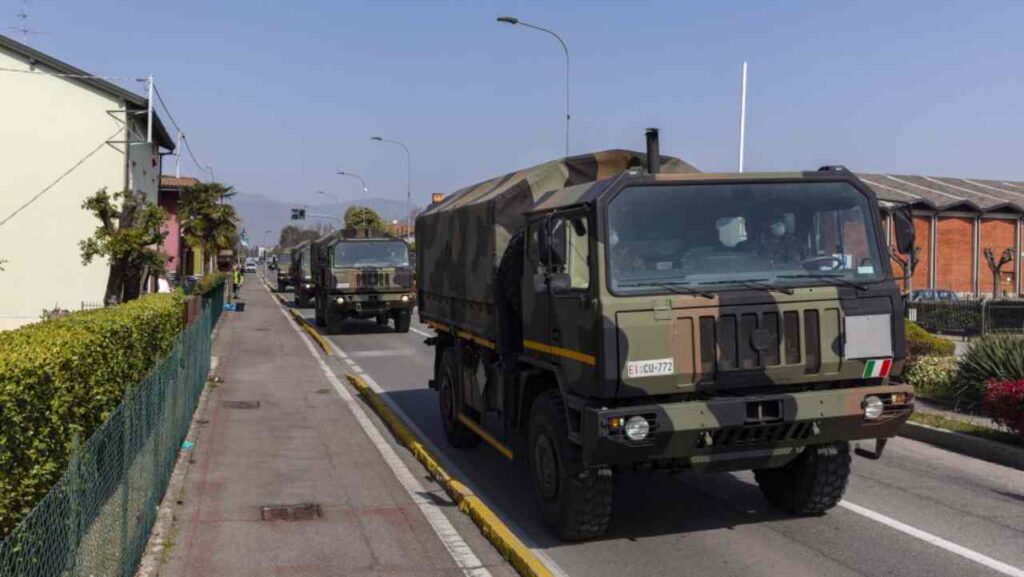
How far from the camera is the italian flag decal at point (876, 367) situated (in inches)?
248

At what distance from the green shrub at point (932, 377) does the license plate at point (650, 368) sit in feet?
26.3

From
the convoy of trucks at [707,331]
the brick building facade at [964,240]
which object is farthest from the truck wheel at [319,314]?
the brick building facade at [964,240]

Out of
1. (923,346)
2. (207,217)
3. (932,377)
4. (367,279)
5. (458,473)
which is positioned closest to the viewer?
(458,473)

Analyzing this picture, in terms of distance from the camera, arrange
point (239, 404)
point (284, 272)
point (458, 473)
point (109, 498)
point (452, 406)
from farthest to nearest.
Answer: point (284, 272), point (239, 404), point (452, 406), point (458, 473), point (109, 498)

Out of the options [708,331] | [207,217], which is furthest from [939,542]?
[207,217]

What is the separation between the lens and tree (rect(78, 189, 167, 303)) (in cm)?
1925

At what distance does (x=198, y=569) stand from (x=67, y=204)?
2696 centimetres

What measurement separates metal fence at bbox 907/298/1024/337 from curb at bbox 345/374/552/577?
20.7 meters

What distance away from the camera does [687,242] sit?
20.7 feet

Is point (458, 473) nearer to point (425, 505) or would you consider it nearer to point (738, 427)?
point (425, 505)

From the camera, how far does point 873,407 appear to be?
6.30 m

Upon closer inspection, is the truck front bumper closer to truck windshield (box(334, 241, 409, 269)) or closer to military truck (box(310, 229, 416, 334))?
military truck (box(310, 229, 416, 334))

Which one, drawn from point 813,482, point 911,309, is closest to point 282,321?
point 911,309

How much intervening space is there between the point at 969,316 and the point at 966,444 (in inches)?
819
